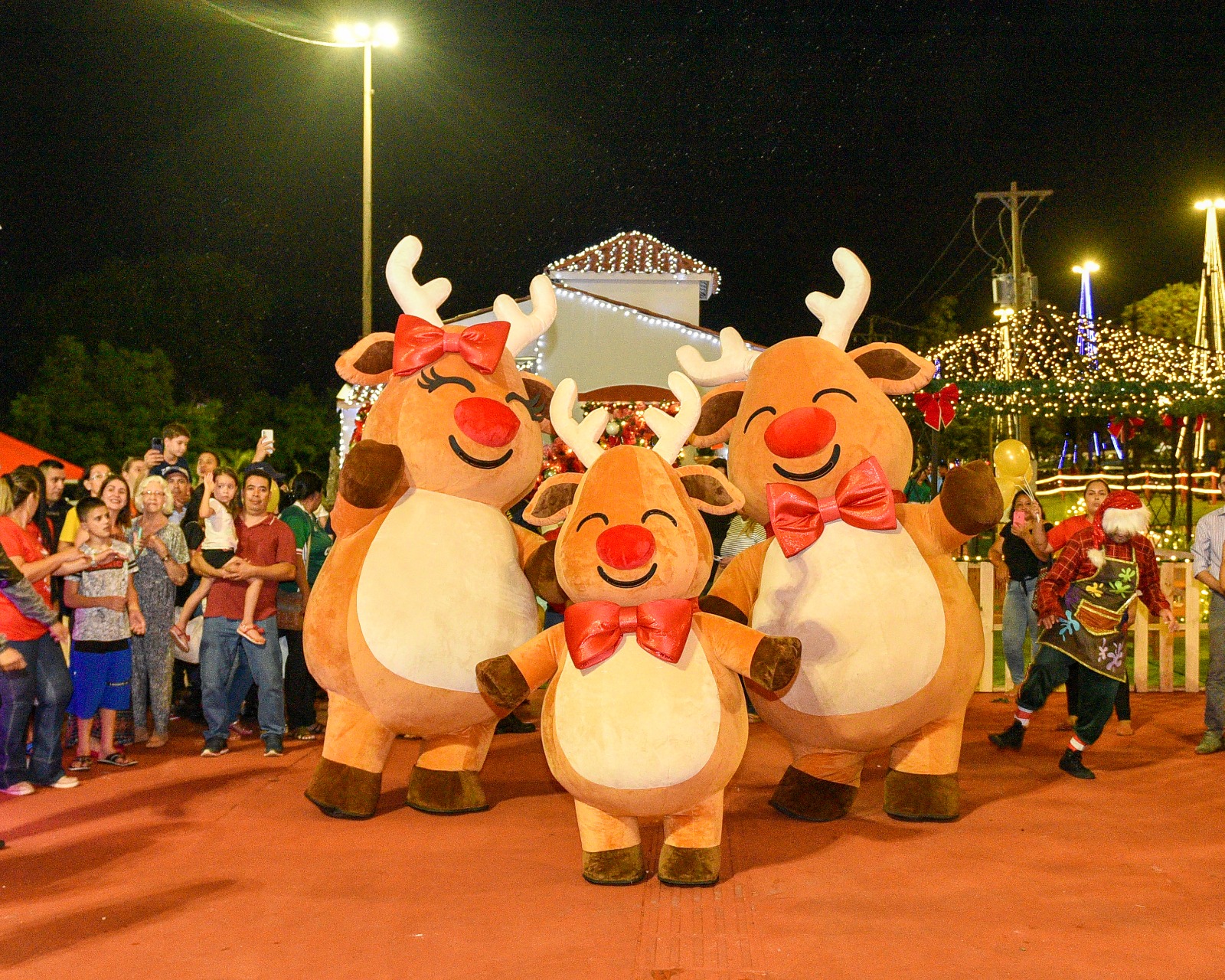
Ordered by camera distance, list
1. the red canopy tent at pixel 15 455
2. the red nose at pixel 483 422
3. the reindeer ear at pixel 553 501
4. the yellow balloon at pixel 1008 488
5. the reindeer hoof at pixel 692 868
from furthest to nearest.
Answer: the red canopy tent at pixel 15 455
the yellow balloon at pixel 1008 488
the red nose at pixel 483 422
the reindeer ear at pixel 553 501
the reindeer hoof at pixel 692 868

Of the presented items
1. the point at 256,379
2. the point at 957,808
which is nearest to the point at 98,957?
the point at 957,808

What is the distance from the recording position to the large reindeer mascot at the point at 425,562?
16.9ft

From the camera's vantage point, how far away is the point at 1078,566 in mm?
Answer: 6578

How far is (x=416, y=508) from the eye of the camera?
534 centimetres

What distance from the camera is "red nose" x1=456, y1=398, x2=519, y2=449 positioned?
5332 mm

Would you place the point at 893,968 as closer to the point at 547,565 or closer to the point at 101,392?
the point at 547,565

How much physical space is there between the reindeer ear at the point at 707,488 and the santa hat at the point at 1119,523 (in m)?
2.71

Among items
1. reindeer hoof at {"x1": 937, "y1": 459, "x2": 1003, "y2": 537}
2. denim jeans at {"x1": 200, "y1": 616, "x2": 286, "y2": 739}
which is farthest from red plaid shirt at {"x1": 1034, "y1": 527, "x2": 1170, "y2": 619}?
denim jeans at {"x1": 200, "y1": 616, "x2": 286, "y2": 739}

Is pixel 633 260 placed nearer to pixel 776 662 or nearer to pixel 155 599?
pixel 155 599

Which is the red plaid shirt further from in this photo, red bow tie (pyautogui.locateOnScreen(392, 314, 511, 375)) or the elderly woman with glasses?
the elderly woman with glasses

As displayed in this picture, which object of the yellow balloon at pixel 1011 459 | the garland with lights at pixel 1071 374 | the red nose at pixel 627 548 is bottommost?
the red nose at pixel 627 548

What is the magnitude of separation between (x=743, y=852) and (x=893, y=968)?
1.26 meters

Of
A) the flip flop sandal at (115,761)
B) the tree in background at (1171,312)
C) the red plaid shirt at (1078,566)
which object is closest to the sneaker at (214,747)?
the flip flop sandal at (115,761)

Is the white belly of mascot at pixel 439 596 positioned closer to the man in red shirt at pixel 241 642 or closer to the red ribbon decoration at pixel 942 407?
the man in red shirt at pixel 241 642
